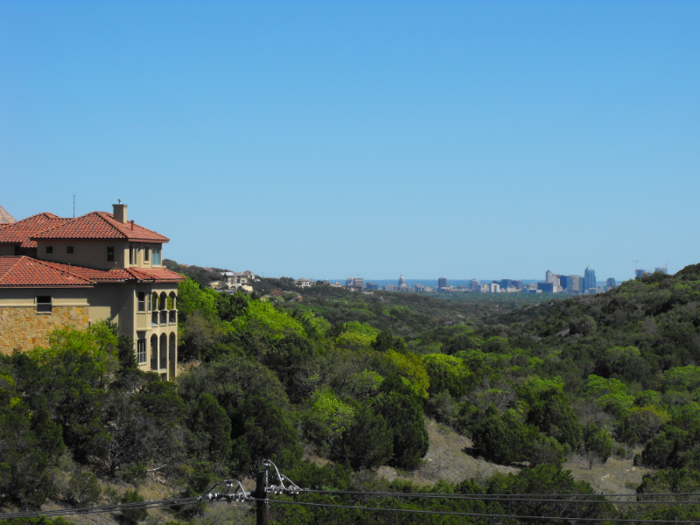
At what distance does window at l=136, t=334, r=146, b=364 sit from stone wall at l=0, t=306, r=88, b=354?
3.21 m

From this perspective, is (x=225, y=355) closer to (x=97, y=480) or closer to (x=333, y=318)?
(x=97, y=480)

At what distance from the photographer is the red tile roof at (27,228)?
Answer: 34.1 metres

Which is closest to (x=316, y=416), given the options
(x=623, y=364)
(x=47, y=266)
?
(x=47, y=266)

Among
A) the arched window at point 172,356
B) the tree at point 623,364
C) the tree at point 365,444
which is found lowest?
the tree at point 365,444

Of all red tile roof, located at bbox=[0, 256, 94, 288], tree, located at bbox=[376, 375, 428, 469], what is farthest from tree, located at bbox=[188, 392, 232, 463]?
tree, located at bbox=[376, 375, 428, 469]

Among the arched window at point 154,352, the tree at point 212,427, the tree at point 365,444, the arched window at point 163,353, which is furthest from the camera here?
the tree at point 365,444

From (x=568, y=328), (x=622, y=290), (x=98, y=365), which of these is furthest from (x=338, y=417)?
(x=622, y=290)

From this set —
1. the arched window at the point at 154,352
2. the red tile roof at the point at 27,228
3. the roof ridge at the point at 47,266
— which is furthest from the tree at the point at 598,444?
the red tile roof at the point at 27,228

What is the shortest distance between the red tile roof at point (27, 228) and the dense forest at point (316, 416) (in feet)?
20.5

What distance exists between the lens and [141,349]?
33188mm

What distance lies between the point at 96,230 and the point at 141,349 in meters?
5.68

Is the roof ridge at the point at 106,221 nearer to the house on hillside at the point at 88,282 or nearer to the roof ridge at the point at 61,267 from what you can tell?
the house on hillside at the point at 88,282

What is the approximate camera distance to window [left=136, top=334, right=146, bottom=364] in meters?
32.9

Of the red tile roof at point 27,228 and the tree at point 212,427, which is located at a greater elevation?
the red tile roof at point 27,228
